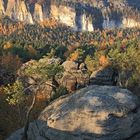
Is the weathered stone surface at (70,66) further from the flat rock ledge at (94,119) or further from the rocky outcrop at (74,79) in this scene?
the flat rock ledge at (94,119)

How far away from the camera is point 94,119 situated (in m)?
47.9

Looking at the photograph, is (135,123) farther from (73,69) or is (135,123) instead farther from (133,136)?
(73,69)

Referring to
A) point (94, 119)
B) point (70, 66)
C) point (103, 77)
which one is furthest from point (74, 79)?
point (94, 119)

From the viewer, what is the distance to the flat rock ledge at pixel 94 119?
155ft

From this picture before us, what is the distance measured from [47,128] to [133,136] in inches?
393

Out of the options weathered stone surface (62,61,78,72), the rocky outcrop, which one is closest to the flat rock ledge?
the rocky outcrop

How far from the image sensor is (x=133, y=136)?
4762cm

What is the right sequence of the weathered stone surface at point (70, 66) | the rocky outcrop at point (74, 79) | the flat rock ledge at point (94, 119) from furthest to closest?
the weathered stone surface at point (70, 66), the rocky outcrop at point (74, 79), the flat rock ledge at point (94, 119)

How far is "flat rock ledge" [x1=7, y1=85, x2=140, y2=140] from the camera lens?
47156mm

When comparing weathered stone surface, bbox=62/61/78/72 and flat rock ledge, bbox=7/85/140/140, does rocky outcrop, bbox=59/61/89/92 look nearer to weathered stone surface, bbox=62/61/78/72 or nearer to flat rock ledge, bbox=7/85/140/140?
weathered stone surface, bbox=62/61/78/72

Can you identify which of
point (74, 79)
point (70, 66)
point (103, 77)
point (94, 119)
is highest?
point (94, 119)

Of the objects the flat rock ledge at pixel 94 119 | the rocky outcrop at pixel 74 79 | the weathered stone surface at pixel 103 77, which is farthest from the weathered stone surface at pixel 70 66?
the flat rock ledge at pixel 94 119

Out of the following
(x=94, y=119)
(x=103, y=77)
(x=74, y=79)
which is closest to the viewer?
(x=94, y=119)

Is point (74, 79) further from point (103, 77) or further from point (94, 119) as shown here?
point (94, 119)
